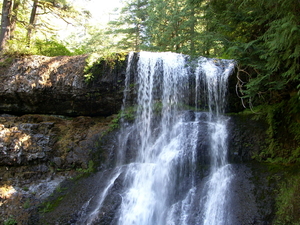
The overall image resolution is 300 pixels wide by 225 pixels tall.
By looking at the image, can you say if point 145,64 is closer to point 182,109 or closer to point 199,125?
point 182,109

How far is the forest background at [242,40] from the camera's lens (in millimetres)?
5388

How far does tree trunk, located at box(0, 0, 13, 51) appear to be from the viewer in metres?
10.9

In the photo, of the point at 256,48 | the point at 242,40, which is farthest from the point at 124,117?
the point at 256,48

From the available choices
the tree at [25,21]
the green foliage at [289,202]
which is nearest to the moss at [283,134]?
the green foliage at [289,202]

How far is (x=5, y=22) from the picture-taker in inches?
432

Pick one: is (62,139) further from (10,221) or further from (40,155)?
(10,221)

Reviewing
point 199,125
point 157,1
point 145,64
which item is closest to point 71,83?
point 145,64

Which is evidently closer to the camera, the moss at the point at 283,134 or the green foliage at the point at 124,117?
the moss at the point at 283,134

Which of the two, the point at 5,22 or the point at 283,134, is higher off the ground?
the point at 5,22

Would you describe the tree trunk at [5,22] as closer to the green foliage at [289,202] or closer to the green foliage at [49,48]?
the green foliage at [49,48]

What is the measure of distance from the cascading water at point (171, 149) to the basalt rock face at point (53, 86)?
894mm

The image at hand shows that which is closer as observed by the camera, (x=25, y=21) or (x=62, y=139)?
(x=62, y=139)

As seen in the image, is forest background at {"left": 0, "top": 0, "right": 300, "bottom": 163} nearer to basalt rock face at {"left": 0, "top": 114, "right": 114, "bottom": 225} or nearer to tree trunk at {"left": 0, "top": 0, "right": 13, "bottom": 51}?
tree trunk at {"left": 0, "top": 0, "right": 13, "bottom": 51}

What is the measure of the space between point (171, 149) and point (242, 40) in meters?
4.43
